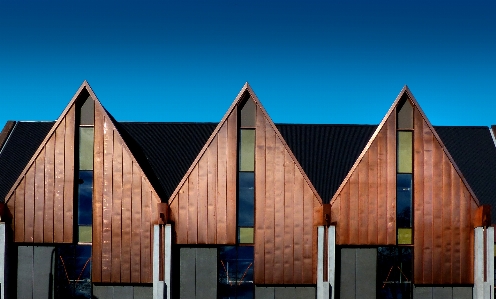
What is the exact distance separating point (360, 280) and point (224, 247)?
628cm

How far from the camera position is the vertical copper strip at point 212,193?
2052cm

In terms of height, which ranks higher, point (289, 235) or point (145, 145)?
point (145, 145)

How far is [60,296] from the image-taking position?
2062cm

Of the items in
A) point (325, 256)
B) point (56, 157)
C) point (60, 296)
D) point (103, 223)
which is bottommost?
point (60, 296)

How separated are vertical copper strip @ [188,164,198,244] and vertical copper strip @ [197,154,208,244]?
0.14m

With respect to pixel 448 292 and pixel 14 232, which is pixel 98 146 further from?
pixel 448 292

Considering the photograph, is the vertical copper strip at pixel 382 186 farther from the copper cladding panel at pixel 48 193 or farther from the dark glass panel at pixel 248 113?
the copper cladding panel at pixel 48 193

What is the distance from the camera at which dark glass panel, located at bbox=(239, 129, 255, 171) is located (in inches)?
821

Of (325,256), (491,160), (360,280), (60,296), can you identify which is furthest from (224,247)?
(491,160)

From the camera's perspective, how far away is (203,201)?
810 inches

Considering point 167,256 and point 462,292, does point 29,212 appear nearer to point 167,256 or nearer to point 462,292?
point 167,256

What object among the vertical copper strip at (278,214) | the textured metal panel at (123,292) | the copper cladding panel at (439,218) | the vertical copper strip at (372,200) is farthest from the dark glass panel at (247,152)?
the copper cladding panel at (439,218)

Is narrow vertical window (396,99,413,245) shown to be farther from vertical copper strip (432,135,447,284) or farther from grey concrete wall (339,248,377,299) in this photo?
grey concrete wall (339,248,377,299)

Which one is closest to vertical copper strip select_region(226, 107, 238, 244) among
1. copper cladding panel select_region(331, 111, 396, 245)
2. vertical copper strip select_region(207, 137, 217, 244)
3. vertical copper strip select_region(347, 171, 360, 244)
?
vertical copper strip select_region(207, 137, 217, 244)
